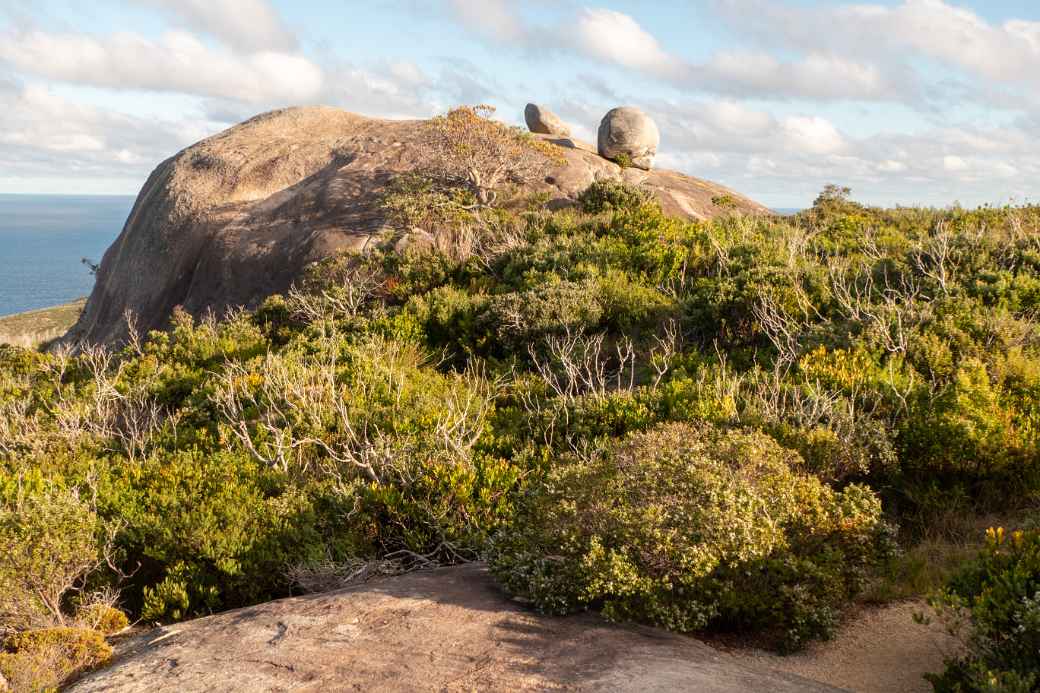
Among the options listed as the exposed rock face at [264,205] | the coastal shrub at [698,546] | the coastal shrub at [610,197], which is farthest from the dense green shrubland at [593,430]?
the exposed rock face at [264,205]

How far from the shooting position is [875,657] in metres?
5.59

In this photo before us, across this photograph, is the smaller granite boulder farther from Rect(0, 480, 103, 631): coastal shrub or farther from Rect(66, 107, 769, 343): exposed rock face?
Rect(0, 480, 103, 631): coastal shrub

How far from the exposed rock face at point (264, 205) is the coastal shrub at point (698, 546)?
15999 millimetres

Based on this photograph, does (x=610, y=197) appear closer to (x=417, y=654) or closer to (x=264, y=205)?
(x=264, y=205)

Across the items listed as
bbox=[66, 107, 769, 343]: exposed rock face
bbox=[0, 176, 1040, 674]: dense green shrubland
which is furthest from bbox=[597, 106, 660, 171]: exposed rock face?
bbox=[0, 176, 1040, 674]: dense green shrubland

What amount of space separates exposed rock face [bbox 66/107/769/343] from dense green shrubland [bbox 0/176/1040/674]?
5.41 metres

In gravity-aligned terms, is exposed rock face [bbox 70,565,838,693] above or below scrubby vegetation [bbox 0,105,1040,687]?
below

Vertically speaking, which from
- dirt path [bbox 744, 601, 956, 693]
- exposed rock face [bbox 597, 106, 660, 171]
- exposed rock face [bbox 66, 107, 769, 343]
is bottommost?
dirt path [bbox 744, 601, 956, 693]

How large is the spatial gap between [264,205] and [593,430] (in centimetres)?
1890

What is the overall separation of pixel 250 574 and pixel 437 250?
12.5m

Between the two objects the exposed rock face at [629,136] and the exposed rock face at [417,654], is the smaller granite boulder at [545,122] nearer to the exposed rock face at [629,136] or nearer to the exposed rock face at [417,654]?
the exposed rock face at [629,136]

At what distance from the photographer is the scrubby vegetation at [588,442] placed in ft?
19.1

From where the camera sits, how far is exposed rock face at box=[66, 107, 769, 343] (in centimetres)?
2209

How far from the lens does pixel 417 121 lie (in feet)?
89.6
